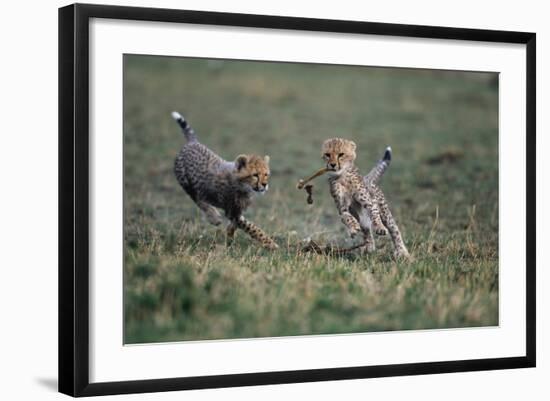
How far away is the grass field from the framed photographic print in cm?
2

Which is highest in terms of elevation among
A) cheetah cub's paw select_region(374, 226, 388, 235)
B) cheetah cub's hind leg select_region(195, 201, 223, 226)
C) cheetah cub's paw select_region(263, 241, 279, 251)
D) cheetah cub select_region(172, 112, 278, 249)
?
cheetah cub select_region(172, 112, 278, 249)

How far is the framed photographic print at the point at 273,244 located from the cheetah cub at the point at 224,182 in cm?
1

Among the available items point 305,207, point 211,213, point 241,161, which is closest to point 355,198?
→ point 241,161

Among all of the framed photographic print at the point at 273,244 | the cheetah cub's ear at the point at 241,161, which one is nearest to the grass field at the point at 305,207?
the framed photographic print at the point at 273,244

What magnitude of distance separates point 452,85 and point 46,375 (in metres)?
8.66

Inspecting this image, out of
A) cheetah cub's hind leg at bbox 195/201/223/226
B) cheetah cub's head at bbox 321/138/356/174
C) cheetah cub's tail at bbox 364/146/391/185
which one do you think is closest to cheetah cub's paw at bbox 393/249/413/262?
cheetah cub's tail at bbox 364/146/391/185

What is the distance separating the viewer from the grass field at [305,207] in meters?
5.73

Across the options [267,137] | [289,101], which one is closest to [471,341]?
[267,137]

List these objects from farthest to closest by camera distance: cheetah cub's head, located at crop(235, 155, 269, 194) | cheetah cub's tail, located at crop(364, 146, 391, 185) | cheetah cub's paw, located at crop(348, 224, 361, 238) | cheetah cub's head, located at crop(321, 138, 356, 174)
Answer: cheetah cub's tail, located at crop(364, 146, 391, 185) → cheetah cub's head, located at crop(235, 155, 269, 194) → cheetah cub's head, located at crop(321, 138, 356, 174) → cheetah cub's paw, located at crop(348, 224, 361, 238)

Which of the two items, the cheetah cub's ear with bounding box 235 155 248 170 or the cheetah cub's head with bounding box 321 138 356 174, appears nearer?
the cheetah cub's head with bounding box 321 138 356 174

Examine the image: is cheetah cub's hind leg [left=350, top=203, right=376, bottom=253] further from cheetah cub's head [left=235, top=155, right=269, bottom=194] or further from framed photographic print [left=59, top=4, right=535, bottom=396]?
cheetah cub's head [left=235, top=155, right=269, bottom=194]

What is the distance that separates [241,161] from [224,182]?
38 centimetres

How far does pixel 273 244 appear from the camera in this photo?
6820mm

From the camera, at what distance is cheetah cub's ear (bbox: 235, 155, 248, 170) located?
679cm
